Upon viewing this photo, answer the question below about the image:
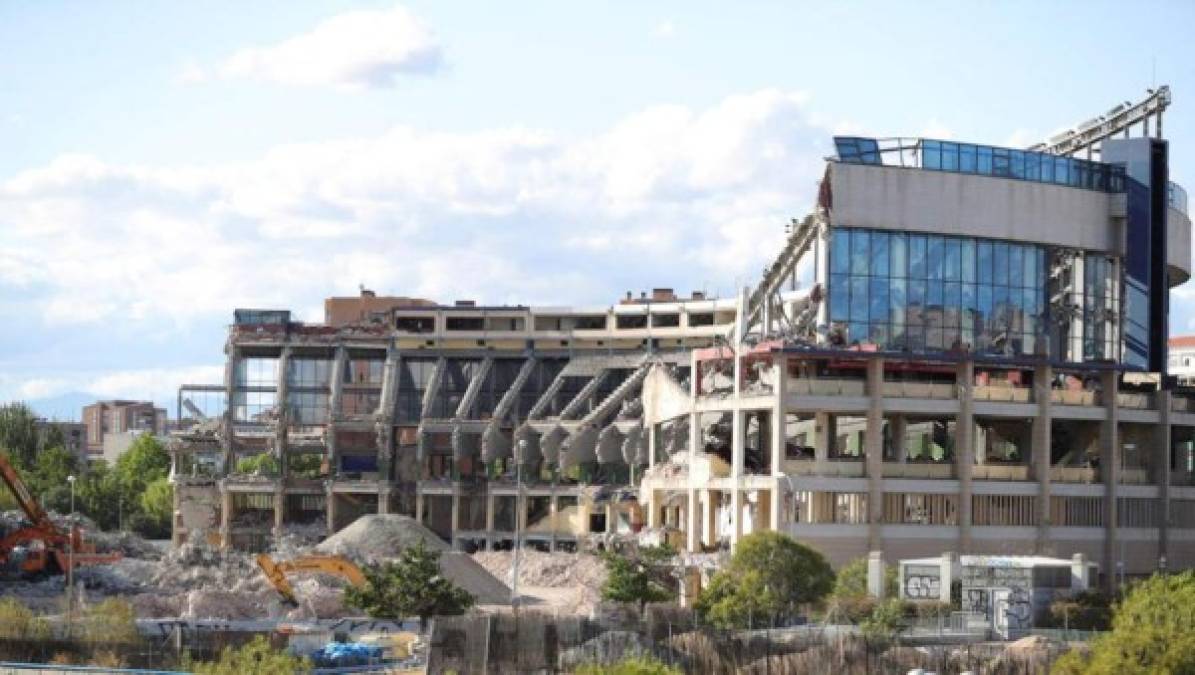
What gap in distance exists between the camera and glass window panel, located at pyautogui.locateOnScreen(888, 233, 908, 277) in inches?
5049

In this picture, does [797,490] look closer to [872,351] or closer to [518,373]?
[872,351]

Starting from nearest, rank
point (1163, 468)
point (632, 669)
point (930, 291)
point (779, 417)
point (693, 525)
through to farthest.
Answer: point (632, 669)
point (779, 417)
point (693, 525)
point (1163, 468)
point (930, 291)

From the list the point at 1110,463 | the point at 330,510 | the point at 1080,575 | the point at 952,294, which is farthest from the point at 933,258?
the point at 330,510

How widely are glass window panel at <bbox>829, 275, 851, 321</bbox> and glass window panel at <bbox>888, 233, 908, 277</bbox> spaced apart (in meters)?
2.86

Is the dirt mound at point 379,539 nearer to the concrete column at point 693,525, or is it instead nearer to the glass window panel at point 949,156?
the concrete column at point 693,525

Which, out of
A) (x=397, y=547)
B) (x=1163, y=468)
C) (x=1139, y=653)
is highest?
(x=1163, y=468)

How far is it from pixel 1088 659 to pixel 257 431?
118543 mm

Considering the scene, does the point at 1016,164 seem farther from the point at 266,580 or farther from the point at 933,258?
the point at 266,580

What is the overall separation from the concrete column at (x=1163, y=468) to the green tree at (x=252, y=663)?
6422cm

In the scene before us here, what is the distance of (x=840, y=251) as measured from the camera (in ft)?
419

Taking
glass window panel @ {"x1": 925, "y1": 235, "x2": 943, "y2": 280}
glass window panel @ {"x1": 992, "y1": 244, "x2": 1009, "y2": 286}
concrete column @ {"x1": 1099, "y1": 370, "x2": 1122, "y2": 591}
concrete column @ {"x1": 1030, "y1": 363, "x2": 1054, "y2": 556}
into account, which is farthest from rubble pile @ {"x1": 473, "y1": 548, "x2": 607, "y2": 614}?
concrete column @ {"x1": 1099, "y1": 370, "x2": 1122, "y2": 591}

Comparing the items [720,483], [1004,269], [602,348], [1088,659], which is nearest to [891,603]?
[1088,659]

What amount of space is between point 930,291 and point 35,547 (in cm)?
5406

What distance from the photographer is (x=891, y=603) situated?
93.9 metres
